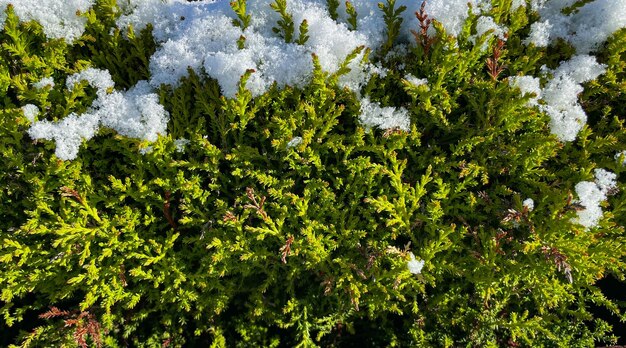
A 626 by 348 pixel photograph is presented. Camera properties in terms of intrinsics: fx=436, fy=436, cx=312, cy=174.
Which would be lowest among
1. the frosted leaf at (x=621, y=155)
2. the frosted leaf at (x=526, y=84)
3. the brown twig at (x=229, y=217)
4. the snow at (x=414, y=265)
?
the snow at (x=414, y=265)

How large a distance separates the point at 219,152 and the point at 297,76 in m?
0.74

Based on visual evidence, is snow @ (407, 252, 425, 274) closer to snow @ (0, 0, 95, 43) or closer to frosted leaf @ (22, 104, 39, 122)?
frosted leaf @ (22, 104, 39, 122)

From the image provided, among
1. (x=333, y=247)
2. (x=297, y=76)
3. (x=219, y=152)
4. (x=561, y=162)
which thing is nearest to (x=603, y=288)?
(x=561, y=162)

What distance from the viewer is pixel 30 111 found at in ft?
9.62

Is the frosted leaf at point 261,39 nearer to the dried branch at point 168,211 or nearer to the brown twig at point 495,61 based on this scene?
the brown twig at point 495,61

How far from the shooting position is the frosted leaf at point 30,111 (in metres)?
2.92

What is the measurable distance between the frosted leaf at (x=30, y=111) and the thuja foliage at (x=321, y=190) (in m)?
0.06

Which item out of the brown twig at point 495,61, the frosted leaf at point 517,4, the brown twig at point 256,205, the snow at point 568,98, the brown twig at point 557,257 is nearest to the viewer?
the brown twig at point 557,257

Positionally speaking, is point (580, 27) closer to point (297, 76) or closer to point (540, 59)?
point (540, 59)

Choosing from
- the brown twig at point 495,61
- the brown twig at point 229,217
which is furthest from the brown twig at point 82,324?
the brown twig at point 495,61

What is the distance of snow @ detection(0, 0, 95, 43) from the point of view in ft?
9.90

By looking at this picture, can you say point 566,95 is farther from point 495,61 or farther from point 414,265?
point 414,265

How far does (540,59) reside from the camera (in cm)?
310

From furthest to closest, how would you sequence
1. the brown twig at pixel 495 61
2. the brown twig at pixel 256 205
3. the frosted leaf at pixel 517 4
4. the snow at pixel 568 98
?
the frosted leaf at pixel 517 4
the snow at pixel 568 98
the brown twig at pixel 256 205
the brown twig at pixel 495 61
